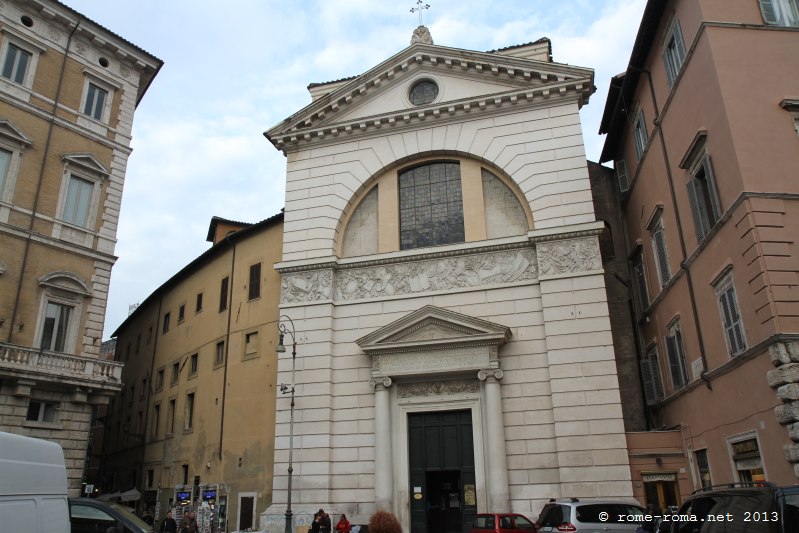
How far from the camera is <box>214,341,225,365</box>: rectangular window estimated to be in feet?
93.5

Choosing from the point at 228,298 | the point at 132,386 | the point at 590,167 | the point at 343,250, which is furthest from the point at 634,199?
the point at 132,386

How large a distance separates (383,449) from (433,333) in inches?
165

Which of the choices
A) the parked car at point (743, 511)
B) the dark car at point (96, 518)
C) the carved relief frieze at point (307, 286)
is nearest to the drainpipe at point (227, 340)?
the carved relief frieze at point (307, 286)

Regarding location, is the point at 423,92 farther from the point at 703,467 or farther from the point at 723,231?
the point at 703,467

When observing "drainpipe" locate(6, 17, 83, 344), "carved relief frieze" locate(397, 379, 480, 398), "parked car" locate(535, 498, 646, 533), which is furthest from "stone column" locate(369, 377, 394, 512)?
"drainpipe" locate(6, 17, 83, 344)

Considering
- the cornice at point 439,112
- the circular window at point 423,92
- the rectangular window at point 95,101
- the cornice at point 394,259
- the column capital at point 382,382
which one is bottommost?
the column capital at point 382,382

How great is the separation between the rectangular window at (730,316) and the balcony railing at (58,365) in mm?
21098

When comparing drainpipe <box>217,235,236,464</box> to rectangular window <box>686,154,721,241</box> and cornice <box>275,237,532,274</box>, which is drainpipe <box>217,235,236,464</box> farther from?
rectangular window <box>686,154,721,241</box>

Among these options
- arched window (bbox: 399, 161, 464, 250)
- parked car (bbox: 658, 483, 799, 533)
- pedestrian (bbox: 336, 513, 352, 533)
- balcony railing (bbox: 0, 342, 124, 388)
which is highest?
arched window (bbox: 399, 161, 464, 250)

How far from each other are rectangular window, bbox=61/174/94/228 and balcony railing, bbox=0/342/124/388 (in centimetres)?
546

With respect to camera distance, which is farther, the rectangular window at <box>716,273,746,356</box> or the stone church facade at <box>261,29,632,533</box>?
the stone church facade at <box>261,29,632,533</box>

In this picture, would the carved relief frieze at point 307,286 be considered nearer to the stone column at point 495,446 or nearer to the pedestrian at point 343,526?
the stone column at point 495,446

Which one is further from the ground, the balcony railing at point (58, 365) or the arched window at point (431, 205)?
the arched window at point (431, 205)

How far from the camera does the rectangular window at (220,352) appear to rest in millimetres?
28506
